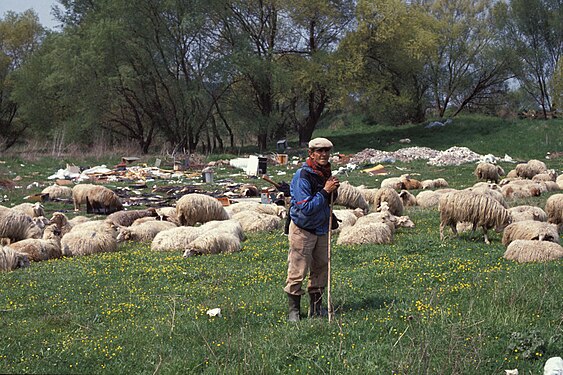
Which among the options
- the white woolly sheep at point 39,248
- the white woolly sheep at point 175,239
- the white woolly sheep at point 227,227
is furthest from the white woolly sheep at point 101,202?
the white woolly sheep at point 175,239

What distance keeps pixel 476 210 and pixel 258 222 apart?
5.60 meters

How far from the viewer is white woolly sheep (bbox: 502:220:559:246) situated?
993 centimetres

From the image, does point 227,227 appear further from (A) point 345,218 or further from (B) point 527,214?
(B) point 527,214

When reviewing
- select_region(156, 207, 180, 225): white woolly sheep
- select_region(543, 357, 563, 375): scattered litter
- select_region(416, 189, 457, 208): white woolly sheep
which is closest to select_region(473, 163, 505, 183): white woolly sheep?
select_region(416, 189, 457, 208): white woolly sheep

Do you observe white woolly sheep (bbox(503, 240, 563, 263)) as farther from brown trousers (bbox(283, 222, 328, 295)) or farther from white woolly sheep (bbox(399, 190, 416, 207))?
white woolly sheep (bbox(399, 190, 416, 207))

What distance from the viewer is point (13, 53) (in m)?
57.5

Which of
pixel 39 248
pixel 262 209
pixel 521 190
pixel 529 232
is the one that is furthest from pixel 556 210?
pixel 39 248

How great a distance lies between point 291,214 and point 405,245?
15.4ft

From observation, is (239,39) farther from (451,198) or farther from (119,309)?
(119,309)

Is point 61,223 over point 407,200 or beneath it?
beneath

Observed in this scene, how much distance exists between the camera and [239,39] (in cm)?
4388

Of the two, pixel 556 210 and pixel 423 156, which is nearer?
pixel 556 210

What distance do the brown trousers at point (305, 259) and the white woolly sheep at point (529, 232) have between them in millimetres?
4992

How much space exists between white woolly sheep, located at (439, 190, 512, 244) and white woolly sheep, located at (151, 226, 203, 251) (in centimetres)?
518
